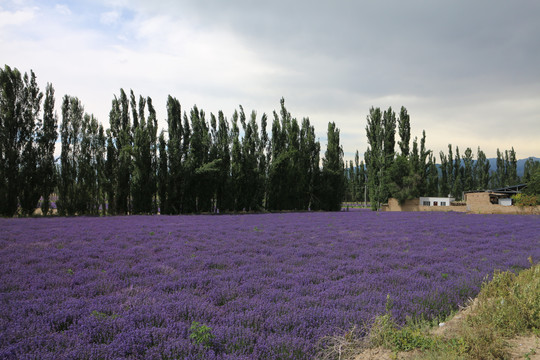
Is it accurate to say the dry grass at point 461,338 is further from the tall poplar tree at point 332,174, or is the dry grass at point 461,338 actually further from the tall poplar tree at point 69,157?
the tall poplar tree at point 332,174

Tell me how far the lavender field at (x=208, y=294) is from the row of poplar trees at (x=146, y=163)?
24576 mm

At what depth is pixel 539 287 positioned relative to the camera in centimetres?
608

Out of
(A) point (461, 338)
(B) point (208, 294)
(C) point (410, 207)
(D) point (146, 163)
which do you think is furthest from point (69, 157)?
(C) point (410, 207)

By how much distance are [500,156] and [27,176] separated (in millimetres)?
114066

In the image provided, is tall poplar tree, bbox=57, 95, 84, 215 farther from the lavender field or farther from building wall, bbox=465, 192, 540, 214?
building wall, bbox=465, 192, 540, 214

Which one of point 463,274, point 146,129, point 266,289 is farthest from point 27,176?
point 463,274

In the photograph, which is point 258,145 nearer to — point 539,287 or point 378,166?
point 378,166

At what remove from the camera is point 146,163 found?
3606 cm

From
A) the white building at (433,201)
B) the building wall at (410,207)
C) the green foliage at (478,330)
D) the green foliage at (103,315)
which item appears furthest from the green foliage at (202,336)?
the white building at (433,201)

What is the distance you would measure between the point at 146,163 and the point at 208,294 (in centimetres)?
3332

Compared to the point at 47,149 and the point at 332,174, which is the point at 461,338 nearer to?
the point at 47,149

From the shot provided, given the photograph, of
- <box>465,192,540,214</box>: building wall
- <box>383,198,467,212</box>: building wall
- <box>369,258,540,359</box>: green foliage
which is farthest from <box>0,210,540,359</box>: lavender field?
<box>383,198,467,212</box>: building wall

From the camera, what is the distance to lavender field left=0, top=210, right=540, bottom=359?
393 cm

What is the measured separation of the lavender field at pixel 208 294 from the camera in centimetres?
393
